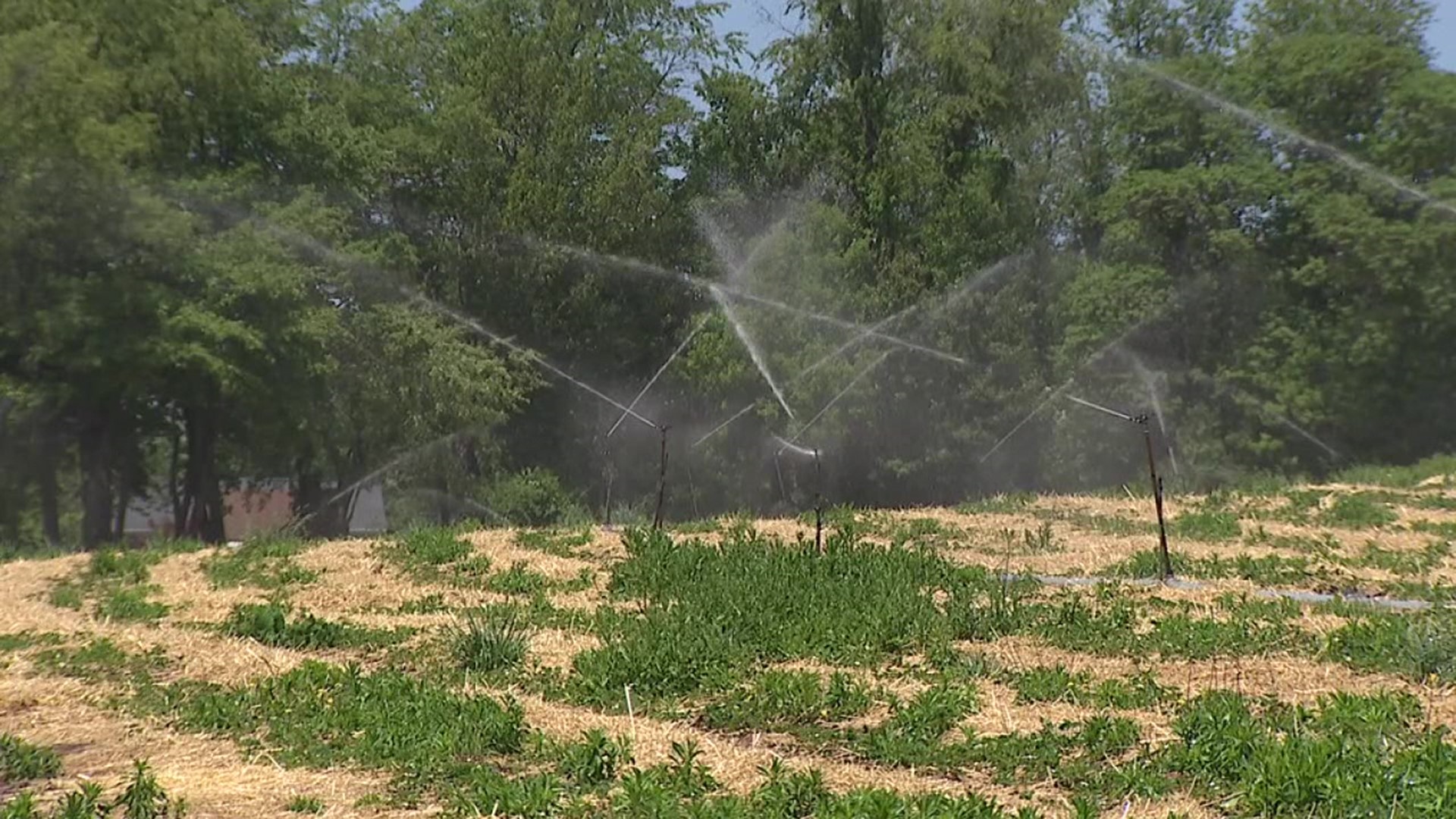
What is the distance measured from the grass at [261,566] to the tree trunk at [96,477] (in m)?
11.7

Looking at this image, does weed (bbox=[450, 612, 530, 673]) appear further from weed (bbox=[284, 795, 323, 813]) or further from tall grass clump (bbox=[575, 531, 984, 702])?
weed (bbox=[284, 795, 323, 813])

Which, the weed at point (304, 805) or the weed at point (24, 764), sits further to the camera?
the weed at point (24, 764)

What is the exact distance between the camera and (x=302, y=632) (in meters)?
10.2

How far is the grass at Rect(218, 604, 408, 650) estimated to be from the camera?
10086 mm

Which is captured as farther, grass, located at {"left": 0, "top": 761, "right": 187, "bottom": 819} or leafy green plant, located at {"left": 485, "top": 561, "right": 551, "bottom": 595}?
leafy green plant, located at {"left": 485, "top": 561, "right": 551, "bottom": 595}

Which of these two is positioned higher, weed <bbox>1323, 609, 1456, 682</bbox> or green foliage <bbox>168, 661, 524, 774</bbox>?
weed <bbox>1323, 609, 1456, 682</bbox>

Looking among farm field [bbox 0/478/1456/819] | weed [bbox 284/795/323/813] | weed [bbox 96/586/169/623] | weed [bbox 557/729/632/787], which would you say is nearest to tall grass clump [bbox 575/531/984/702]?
farm field [bbox 0/478/1456/819]

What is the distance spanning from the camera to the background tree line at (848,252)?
30.2m

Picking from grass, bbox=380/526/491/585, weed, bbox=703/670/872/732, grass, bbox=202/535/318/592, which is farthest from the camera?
grass, bbox=380/526/491/585

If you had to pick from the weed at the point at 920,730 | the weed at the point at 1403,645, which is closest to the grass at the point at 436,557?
the weed at the point at 920,730

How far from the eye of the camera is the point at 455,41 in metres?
35.1

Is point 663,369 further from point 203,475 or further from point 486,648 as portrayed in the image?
point 486,648

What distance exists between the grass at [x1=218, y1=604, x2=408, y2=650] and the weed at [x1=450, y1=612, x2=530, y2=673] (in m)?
0.86

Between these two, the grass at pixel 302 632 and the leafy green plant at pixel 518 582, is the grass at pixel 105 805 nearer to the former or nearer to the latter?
the grass at pixel 302 632
